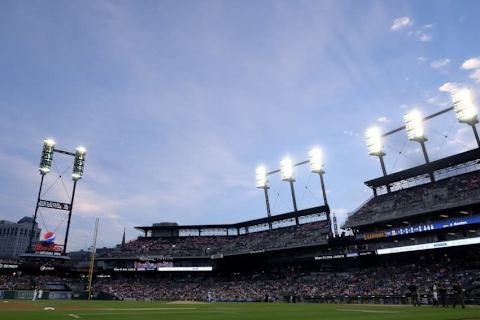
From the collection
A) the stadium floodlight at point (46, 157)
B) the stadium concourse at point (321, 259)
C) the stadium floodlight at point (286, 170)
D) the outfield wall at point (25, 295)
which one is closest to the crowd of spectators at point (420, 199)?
the stadium concourse at point (321, 259)

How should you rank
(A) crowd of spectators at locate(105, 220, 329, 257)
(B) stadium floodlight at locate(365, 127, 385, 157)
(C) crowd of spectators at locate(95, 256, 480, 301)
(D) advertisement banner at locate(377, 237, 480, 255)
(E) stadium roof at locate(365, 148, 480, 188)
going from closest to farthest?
(D) advertisement banner at locate(377, 237, 480, 255) < (C) crowd of spectators at locate(95, 256, 480, 301) < (E) stadium roof at locate(365, 148, 480, 188) < (B) stadium floodlight at locate(365, 127, 385, 157) < (A) crowd of spectators at locate(105, 220, 329, 257)

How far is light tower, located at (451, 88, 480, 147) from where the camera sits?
46750 mm

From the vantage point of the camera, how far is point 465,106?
47125 mm

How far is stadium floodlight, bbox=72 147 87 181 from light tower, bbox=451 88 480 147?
68.2m

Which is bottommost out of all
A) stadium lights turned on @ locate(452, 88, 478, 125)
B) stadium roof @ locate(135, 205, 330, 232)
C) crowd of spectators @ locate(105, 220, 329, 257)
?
crowd of spectators @ locate(105, 220, 329, 257)

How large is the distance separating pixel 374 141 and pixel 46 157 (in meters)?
61.9

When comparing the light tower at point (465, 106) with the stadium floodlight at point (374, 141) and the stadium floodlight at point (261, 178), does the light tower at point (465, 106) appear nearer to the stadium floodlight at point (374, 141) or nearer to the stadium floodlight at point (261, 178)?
the stadium floodlight at point (374, 141)

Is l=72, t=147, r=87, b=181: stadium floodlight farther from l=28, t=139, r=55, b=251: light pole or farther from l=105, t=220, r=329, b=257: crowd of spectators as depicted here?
l=105, t=220, r=329, b=257: crowd of spectators

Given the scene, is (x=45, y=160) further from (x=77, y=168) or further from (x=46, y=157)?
(x=77, y=168)

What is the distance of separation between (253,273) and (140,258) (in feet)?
76.5

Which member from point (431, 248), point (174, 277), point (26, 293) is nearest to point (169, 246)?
point (174, 277)

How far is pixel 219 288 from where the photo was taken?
6669 cm

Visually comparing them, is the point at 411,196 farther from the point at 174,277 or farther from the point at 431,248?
the point at 174,277

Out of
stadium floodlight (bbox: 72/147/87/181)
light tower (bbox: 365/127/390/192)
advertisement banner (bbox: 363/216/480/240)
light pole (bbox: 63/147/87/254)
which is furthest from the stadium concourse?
stadium floodlight (bbox: 72/147/87/181)
